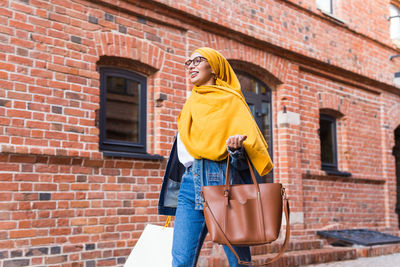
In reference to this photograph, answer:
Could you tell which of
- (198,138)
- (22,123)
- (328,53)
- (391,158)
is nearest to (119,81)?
Result: (22,123)

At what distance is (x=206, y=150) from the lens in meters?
2.96

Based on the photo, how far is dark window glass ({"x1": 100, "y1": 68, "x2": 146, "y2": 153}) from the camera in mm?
6148

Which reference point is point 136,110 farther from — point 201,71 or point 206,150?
point 206,150

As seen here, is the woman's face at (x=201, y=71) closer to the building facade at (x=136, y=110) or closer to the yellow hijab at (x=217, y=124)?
the yellow hijab at (x=217, y=124)

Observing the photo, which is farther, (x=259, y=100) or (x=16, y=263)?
(x=259, y=100)

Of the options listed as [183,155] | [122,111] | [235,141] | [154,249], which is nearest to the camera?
[235,141]

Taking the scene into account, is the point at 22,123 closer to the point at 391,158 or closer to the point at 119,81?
the point at 119,81

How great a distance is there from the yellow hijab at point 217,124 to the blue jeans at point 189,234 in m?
0.23

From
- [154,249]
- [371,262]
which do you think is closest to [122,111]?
[154,249]

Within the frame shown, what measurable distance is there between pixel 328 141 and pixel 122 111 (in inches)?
197

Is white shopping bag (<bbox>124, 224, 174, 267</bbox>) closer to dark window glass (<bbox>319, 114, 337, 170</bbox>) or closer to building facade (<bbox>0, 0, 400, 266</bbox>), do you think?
building facade (<bbox>0, 0, 400, 266</bbox>)

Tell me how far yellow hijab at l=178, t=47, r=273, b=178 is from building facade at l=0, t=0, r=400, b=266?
8.44 ft

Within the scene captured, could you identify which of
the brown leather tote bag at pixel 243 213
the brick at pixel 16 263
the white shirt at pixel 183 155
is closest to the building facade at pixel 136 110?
the brick at pixel 16 263

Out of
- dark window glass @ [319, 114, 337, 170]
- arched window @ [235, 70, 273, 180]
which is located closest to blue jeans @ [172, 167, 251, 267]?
arched window @ [235, 70, 273, 180]
